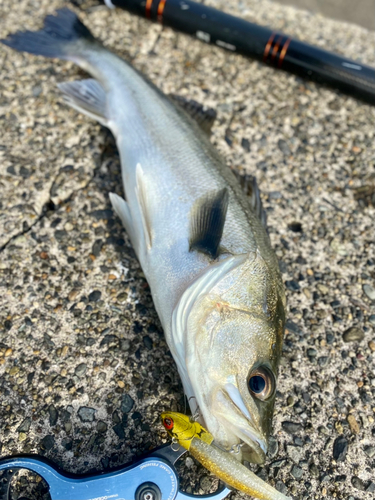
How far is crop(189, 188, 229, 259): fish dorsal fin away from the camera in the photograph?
2078 millimetres

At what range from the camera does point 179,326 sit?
1968mm

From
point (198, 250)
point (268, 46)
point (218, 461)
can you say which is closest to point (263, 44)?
point (268, 46)

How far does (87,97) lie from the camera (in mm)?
2951

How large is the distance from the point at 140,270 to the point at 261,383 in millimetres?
1037

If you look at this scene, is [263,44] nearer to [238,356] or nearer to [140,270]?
[140,270]

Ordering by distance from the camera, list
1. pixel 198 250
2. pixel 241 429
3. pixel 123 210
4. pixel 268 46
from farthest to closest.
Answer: pixel 268 46 < pixel 123 210 < pixel 198 250 < pixel 241 429

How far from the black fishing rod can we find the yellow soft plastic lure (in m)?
2.87

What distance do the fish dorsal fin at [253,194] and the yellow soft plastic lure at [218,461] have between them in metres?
1.25

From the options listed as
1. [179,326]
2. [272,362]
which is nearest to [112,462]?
[179,326]

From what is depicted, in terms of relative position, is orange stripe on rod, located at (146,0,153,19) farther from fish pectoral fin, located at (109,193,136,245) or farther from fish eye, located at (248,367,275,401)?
fish eye, located at (248,367,275,401)

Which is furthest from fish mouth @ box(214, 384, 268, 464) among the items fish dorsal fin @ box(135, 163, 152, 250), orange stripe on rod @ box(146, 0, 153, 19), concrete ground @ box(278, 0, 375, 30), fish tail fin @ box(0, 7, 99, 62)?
concrete ground @ box(278, 0, 375, 30)

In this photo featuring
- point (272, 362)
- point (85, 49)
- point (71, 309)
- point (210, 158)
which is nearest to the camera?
point (272, 362)

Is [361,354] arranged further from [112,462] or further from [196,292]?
[112,462]

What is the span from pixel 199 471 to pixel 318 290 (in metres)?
1.26
